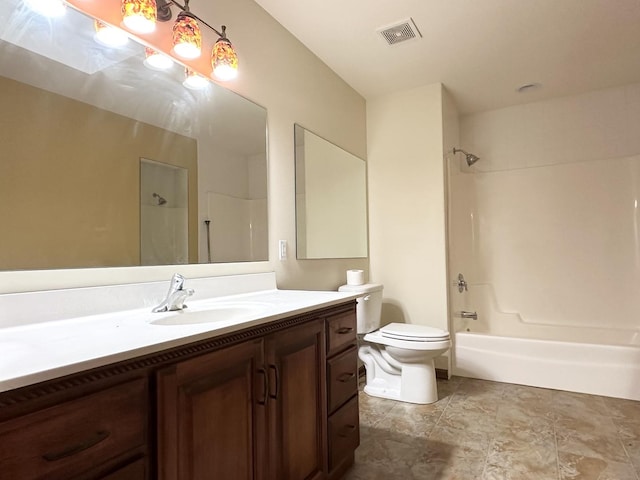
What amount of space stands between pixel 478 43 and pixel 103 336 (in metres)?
2.67

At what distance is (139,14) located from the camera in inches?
52.9

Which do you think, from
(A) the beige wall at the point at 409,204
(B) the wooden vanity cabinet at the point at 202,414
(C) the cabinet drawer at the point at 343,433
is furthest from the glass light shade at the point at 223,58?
(A) the beige wall at the point at 409,204

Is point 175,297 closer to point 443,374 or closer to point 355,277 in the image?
point 355,277

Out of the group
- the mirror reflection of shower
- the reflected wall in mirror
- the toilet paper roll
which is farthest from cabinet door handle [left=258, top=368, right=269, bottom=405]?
the toilet paper roll

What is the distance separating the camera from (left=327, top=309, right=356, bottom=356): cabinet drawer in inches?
61.7

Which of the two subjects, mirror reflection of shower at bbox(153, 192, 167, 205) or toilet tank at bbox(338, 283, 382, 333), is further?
toilet tank at bbox(338, 283, 382, 333)

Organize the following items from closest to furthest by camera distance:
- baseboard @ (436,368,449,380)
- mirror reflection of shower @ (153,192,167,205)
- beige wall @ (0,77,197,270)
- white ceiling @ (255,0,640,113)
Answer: beige wall @ (0,77,197,270), mirror reflection of shower @ (153,192,167,205), white ceiling @ (255,0,640,113), baseboard @ (436,368,449,380)

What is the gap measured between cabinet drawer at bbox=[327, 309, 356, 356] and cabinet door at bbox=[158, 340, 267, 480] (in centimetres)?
45

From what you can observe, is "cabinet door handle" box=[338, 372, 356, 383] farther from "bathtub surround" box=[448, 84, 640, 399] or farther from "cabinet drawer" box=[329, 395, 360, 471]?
"bathtub surround" box=[448, 84, 640, 399]

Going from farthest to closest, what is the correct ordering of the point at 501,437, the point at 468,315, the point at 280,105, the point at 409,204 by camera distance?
the point at 468,315, the point at 409,204, the point at 280,105, the point at 501,437

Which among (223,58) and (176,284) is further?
(223,58)

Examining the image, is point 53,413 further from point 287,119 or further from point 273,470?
point 287,119

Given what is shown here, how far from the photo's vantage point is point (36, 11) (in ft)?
3.80

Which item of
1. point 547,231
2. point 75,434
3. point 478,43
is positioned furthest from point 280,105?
point 547,231
